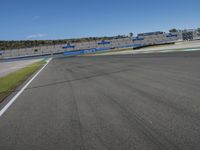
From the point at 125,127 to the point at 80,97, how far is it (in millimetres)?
4199

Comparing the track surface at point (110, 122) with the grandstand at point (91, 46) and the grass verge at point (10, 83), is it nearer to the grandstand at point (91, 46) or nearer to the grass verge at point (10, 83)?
the grass verge at point (10, 83)

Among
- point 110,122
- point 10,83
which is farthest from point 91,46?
point 110,122

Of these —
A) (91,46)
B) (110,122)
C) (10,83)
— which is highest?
(91,46)

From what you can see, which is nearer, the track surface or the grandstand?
the track surface

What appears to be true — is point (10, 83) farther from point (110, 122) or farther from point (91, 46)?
point (91, 46)

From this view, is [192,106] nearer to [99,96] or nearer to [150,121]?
[150,121]

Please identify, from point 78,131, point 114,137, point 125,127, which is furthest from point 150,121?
point 78,131

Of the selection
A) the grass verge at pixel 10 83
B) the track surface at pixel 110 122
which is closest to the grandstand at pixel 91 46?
the grass verge at pixel 10 83

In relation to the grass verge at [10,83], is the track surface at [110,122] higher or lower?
higher

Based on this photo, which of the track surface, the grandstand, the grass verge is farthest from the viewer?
the grandstand

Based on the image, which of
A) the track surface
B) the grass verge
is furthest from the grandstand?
the track surface

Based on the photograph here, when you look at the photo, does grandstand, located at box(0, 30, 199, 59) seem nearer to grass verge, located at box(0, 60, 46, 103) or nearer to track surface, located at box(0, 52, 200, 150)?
grass verge, located at box(0, 60, 46, 103)

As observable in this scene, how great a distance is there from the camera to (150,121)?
18.4 ft

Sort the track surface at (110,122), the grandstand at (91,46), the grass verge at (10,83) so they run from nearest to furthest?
the track surface at (110,122)
the grass verge at (10,83)
the grandstand at (91,46)
